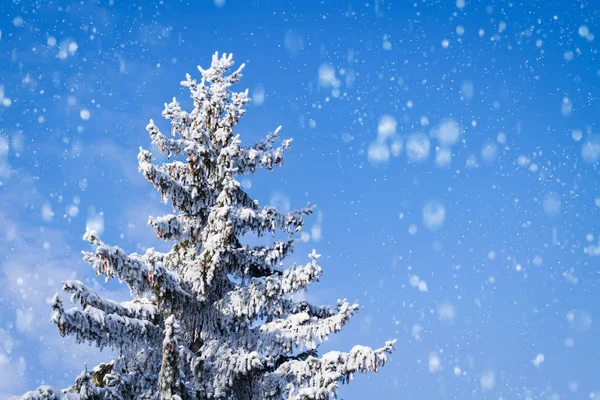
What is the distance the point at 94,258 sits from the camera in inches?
385

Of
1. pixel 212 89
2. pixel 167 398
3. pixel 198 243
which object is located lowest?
pixel 167 398

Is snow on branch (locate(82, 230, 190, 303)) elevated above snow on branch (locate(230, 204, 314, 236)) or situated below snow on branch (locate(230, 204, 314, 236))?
below

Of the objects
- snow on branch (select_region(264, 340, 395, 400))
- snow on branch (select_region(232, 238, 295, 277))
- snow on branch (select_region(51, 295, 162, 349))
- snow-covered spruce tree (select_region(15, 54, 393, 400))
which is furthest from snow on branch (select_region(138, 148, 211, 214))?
snow on branch (select_region(264, 340, 395, 400))

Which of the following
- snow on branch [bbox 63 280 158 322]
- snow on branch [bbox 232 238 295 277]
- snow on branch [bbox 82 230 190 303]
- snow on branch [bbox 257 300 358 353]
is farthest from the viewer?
snow on branch [bbox 232 238 295 277]

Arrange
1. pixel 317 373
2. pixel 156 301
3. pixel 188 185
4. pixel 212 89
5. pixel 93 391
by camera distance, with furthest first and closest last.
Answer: pixel 212 89 < pixel 188 185 < pixel 156 301 < pixel 317 373 < pixel 93 391

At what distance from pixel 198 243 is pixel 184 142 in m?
2.22

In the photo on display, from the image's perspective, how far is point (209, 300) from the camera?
38.2 ft

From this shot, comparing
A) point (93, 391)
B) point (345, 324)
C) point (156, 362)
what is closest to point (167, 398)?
point (93, 391)

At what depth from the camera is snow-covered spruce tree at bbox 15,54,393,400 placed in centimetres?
945

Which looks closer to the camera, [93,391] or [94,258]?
[93,391]

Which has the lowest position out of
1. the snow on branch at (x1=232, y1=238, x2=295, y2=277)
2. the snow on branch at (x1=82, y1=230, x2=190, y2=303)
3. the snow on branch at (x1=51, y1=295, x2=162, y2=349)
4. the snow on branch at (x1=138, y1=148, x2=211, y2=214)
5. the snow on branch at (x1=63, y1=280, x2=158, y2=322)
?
the snow on branch at (x1=51, y1=295, x2=162, y2=349)

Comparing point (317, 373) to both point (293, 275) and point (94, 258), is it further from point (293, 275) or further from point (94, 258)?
point (94, 258)

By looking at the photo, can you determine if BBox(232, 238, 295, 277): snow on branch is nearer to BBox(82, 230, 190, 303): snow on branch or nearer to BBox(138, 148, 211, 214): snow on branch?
BBox(138, 148, 211, 214): snow on branch

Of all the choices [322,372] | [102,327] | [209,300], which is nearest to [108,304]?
[102,327]
